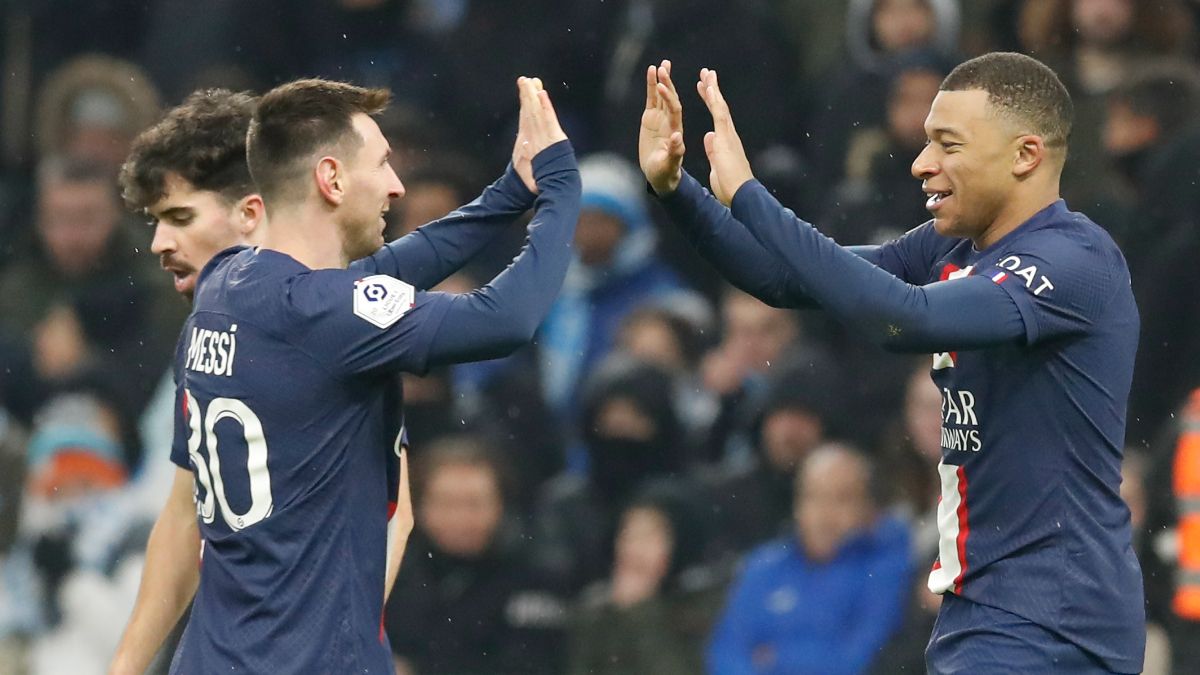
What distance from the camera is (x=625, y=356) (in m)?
7.00

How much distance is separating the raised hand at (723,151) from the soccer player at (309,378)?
37cm

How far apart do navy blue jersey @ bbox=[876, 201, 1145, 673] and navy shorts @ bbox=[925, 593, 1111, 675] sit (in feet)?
0.07

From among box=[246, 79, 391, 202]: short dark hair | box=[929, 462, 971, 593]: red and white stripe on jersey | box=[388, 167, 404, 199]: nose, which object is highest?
box=[246, 79, 391, 202]: short dark hair

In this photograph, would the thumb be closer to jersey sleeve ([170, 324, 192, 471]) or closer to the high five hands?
the high five hands

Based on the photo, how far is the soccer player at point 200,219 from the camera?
3916 millimetres

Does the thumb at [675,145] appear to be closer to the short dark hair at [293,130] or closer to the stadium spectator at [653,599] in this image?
the short dark hair at [293,130]

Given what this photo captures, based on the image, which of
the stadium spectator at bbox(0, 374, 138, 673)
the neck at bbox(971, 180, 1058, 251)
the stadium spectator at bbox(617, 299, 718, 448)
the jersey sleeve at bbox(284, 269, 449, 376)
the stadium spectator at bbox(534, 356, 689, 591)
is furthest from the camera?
the stadium spectator at bbox(0, 374, 138, 673)

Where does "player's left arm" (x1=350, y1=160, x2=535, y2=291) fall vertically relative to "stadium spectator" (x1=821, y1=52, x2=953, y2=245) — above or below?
above

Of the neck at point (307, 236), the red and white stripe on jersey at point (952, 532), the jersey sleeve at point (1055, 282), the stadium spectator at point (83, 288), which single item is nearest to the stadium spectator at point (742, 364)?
the stadium spectator at point (83, 288)

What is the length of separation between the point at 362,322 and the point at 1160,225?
12.4 ft

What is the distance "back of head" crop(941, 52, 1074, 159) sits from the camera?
3.69 metres

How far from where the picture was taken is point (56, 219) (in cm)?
796

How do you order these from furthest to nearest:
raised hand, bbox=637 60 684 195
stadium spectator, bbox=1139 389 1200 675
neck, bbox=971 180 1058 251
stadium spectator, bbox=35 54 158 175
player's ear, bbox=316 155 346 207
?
stadium spectator, bbox=35 54 158 175, stadium spectator, bbox=1139 389 1200 675, raised hand, bbox=637 60 684 195, neck, bbox=971 180 1058 251, player's ear, bbox=316 155 346 207

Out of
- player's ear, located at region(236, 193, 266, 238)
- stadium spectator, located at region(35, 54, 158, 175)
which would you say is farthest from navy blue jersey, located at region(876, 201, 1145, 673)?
stadium spectator, located at region(35, 54, 158, 175)
